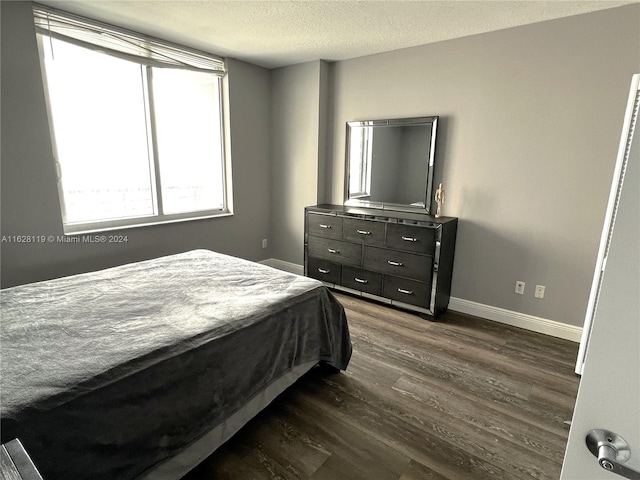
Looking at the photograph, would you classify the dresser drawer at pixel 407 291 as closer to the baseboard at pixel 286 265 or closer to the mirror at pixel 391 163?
the mirror at pixel 391 163

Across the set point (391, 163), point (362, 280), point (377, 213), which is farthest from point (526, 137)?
point (362, 280)

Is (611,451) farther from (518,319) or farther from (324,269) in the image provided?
(324,269)

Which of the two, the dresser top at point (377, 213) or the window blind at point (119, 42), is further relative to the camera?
the dresser top at point (377, 213)

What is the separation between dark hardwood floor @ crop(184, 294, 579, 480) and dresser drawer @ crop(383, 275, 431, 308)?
417 millimetres

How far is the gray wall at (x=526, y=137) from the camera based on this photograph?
2354mm

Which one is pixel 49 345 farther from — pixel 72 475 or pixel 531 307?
pixel 531 307

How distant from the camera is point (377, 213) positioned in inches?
130

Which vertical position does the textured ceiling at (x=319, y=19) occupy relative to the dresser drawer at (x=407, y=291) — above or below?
above

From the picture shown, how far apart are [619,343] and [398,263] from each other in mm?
2557

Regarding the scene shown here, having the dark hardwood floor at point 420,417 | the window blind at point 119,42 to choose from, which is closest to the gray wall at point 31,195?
the window blind at point 119,42

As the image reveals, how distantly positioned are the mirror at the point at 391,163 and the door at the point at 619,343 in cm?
274

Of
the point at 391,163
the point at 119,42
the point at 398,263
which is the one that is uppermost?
the point at 119,42

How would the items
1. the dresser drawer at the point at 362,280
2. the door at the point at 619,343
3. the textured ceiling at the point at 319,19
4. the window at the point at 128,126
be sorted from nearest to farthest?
the door at the point at 619,343 → the textured ceiling at the point at 319,19 → the window at the point at 128,126 → the dresser drawer at the point at 362,280

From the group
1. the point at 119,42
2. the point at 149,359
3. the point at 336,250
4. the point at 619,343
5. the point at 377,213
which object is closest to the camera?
the point at 619,343
